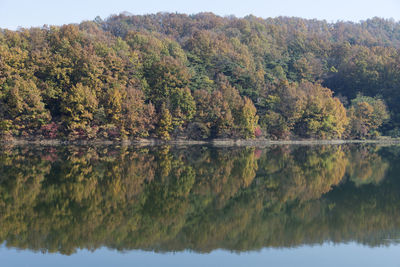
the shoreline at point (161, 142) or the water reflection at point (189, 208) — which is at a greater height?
the water reflection at point (189, 208)

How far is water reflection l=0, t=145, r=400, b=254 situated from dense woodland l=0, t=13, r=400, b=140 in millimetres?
25998

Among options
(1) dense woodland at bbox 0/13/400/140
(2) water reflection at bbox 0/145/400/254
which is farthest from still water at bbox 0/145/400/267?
(1) dense woodland at bbox 0/13/400/140

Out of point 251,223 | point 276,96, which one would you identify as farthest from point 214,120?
point 251,223

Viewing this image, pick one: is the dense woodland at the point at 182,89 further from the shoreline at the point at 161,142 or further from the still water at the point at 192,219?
the still water at the point at 192,219

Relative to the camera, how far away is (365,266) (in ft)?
30.5

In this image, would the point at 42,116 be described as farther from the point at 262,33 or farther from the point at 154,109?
the point at 262,33

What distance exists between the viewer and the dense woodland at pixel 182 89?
1843 inches

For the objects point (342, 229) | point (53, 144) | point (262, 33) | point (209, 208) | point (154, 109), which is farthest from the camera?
point (262, 33)

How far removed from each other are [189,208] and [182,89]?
4183 cm

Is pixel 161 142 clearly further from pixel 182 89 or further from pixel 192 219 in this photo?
pixel 192 219

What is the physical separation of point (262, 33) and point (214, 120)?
45843mm

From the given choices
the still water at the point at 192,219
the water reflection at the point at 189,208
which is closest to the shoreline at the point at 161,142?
the water reflection at the point at 189,208

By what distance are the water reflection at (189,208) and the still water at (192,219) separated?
0.10 feet

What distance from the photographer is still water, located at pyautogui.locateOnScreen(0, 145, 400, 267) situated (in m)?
9.64
